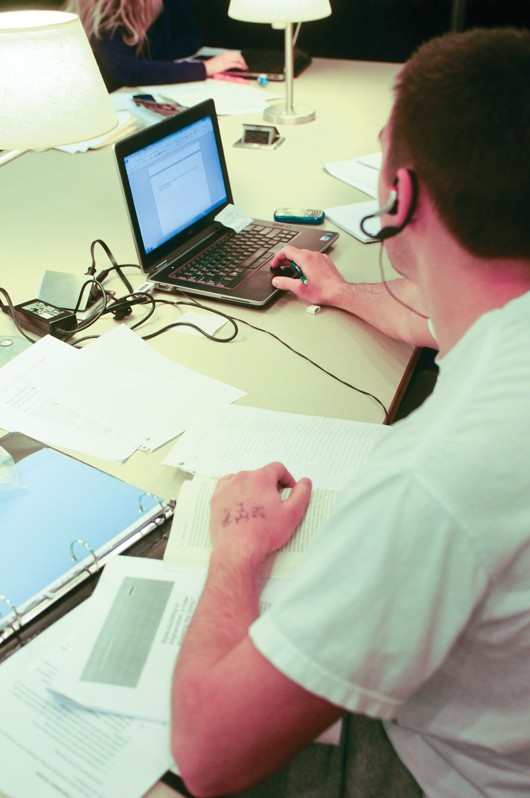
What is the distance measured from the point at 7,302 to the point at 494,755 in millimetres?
1135

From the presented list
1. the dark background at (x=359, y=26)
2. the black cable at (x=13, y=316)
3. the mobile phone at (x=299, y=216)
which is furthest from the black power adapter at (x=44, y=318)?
the dark background at (x=359, y=26)

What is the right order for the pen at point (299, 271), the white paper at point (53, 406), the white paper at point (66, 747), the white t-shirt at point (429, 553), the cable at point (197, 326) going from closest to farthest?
the white t-shirt at point (429, 553) → the white paper at point (66, 747) → the white paper at point (53, 406) → the cable at point (197, 326) → the pen at point (299, 271)

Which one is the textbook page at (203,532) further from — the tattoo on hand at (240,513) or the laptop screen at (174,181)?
the laptop screen at (174,181)

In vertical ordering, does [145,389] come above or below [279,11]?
below

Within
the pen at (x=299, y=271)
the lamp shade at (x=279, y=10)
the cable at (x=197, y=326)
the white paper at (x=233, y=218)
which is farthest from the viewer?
the lamp shade at (x=279, y=10)

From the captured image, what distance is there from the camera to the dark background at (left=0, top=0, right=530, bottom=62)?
3199 millimetres

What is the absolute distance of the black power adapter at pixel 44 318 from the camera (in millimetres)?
1280

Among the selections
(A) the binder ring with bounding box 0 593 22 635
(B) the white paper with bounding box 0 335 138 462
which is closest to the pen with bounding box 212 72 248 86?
(B) the white paper with bounding box 0 335 138 462

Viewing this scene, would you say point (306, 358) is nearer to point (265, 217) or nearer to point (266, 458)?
point (266, 458)

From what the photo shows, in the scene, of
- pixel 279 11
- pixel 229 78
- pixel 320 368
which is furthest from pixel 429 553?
pixel 229 78

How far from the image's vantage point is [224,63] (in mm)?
2641

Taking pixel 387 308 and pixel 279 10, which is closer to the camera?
pixel 387 308

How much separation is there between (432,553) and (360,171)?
62.1 inches

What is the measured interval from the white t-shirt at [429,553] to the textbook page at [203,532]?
220mm
